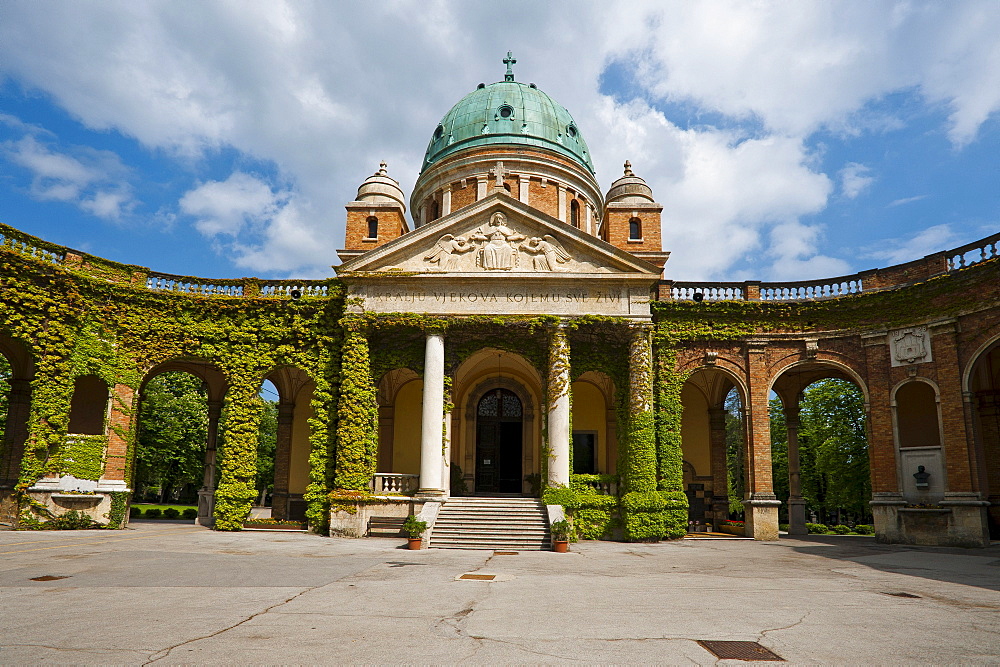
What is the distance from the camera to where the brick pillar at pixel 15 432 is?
22.6 meters

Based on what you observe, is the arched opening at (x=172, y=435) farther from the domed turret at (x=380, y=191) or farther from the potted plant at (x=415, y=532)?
the potted plant at (x=415, y=532)

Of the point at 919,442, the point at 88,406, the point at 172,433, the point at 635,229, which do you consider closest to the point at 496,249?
the point at 635,229

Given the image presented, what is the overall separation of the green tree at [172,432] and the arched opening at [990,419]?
36834 mm

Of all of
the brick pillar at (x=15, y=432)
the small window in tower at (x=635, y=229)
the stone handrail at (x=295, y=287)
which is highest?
the small window in tower at (x=635, y=229)

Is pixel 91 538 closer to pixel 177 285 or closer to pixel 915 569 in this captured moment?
pixel 177 285

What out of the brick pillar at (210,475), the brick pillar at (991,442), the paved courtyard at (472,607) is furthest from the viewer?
the brick pillar at (210,475)

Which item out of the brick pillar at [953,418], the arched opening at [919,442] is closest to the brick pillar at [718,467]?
the arched opening at [919,442]

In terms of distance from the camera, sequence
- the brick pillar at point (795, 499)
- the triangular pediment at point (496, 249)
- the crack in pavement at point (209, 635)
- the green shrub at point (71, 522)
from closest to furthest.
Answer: the crack in pavement at point (209, 635), the green shrub at point (71, 522), the triangular pediment at point (496, 249), the brick pillar at point (795, 499)

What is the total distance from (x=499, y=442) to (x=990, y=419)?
703 inches

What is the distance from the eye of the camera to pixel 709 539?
2284 centimetres

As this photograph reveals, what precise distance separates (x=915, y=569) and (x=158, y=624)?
1435 cm

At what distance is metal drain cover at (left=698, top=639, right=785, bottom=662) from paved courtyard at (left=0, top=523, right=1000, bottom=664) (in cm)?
12

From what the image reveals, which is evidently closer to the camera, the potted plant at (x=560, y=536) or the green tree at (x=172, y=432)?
the potted plant at (x=560, y=536)

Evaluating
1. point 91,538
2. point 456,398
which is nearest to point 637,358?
point 456,398
